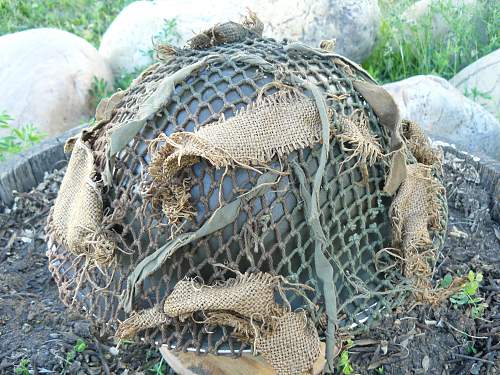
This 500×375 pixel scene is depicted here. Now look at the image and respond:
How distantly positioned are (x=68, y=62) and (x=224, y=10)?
1079 millimetres

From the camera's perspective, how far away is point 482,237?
2.41 m

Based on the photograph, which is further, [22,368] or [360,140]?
[22,368]

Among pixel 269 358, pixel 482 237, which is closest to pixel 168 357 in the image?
pixel 269 358

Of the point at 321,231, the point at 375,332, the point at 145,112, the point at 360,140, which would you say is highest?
the point at 145,112

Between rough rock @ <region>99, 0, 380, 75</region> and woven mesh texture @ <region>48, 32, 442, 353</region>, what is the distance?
2.37 m

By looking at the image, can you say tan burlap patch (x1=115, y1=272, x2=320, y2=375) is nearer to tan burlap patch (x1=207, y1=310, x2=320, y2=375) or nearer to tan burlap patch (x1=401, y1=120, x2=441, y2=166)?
tan burlap patch (x1=207, y1=310, x2=320, y2=375)

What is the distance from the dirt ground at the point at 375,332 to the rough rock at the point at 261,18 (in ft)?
6.09

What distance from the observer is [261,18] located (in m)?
3.82

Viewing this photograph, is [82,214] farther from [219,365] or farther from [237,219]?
[219,365]

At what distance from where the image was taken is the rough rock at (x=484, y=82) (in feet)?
11.9

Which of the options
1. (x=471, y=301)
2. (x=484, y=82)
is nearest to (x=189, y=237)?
(x=471, y=301)

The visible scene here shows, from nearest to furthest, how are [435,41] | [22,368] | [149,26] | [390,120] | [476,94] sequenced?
1. [390,120]
2. [22,368]
3. [476,94]
4. [149,26]
5. [435,41]

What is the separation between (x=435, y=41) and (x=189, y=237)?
12.0 feet

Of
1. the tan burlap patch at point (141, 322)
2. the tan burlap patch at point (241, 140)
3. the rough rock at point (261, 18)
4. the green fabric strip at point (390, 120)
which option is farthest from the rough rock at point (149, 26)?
the tan burlap patch at point (141, 322)
